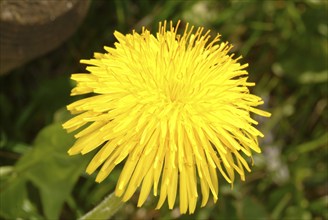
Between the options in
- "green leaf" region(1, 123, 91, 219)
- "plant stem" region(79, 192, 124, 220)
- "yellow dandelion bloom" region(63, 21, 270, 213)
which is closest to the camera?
"yellow dandelion bloom" region(63, 21, 270, 213)

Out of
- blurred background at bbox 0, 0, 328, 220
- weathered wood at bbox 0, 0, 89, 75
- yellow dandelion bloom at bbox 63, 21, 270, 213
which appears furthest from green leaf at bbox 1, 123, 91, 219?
yellow dandelion bloom at bbox 63, 21, 270, 213

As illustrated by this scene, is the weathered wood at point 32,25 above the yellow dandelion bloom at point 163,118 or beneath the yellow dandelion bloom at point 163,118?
above

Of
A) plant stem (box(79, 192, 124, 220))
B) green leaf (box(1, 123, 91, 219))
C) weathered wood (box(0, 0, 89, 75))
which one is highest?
weathered wood (box(0, 0, 89, 75))

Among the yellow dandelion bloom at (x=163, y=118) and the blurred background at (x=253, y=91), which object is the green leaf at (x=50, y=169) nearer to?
the blurred background at (x=253, y=91)

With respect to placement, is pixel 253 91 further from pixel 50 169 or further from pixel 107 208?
pixel 107 208

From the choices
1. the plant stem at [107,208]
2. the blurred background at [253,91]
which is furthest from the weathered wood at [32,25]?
the plant stem at [107,208]

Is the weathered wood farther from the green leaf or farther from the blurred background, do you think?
the green leaf
